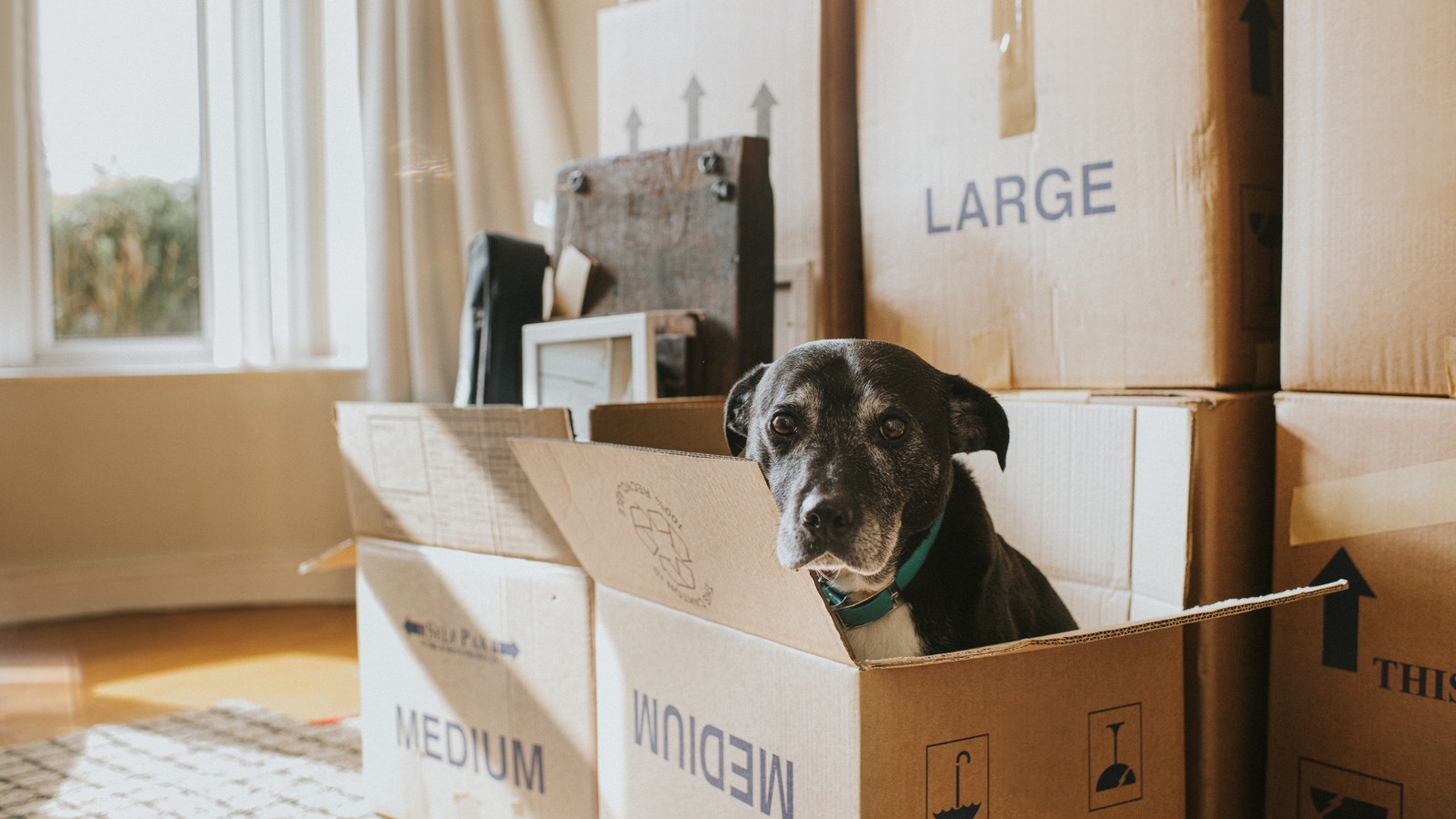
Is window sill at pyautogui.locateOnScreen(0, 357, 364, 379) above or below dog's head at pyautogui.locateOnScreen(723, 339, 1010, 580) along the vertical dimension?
above

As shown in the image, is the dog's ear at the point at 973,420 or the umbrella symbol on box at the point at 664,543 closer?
the umbrella symbol on box at the point at 664,543

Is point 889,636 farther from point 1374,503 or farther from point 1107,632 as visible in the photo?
point 1374,503

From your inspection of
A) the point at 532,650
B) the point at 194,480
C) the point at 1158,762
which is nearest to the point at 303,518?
the point at 194,480

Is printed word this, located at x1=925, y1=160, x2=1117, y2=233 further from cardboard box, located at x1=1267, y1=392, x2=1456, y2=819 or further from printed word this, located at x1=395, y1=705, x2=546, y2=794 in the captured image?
printed word this, located at x1=395, y1=705, x2=546, y2=794

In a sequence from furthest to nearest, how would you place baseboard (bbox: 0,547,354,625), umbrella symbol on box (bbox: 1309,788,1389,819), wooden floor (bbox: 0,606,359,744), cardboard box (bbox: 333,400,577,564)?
baseboard (bbox: 0,547,354,625) → wooden floor (bbox: 0,606,359,744) → cardboard box (bbox: 333,400,577,564) → umbrella symbol on box (bbox: 1309,788,1389,819)

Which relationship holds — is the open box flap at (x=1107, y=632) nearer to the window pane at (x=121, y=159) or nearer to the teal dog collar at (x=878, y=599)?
the teal dog collar at (x=878, y=599)

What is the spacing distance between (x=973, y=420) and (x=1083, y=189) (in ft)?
1.56

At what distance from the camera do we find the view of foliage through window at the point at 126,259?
10.0ft

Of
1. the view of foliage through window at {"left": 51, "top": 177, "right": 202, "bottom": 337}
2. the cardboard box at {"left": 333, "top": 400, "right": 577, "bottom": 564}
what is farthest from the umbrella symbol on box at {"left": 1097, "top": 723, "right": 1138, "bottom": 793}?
the view of foliage through window at {"left": 51, "top": 177, "right": 202, "bottom": 337}

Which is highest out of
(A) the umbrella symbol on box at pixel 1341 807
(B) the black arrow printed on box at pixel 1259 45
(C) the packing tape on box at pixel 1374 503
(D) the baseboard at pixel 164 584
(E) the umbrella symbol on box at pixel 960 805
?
(B) the black arrow printed on box at pixel 1259 45

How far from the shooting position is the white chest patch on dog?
101cm

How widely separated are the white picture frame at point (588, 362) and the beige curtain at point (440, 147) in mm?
1147

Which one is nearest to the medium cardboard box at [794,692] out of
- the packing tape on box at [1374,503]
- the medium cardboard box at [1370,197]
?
the packing tape on box at [1374,503]

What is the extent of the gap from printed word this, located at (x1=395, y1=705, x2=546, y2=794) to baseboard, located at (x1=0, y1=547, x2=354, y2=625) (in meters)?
1.82
